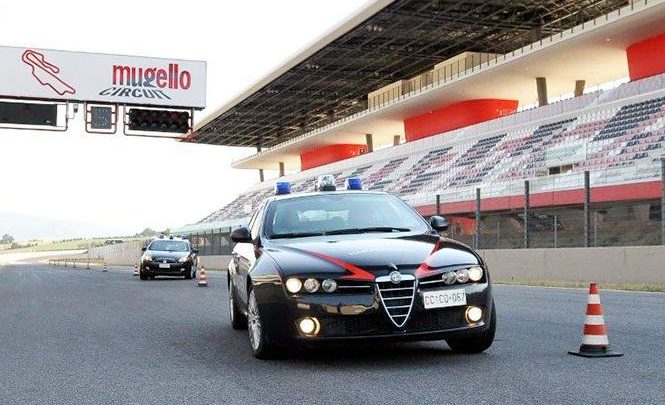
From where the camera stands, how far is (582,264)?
63.5ft

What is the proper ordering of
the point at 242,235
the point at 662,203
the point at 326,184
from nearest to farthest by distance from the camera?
the point at 242,235, the point at 326,184, the point at 662,203

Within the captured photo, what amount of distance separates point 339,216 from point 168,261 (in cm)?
2093

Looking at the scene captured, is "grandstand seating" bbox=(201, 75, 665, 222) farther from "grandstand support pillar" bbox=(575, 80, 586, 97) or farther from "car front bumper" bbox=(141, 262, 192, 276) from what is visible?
"car front bumper" bbox=(141, 262, 192, 276)

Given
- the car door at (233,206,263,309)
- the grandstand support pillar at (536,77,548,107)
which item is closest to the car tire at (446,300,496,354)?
the car door at (233,206,263,309)

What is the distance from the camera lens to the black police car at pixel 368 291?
22.0 ft

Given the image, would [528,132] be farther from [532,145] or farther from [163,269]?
[163,269]

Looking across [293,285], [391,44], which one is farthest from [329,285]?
[391,44]

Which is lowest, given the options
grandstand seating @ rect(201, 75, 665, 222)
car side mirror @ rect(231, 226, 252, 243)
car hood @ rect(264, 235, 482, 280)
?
car hood @ rect(264, 235, 482, 280)

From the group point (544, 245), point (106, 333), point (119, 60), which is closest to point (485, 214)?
point (544, 245)

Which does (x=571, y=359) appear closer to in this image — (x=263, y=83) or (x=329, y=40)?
(x=329, y=40)

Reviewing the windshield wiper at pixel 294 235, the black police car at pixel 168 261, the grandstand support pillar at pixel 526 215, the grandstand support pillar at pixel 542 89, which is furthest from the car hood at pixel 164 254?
the grandstand support pillar at pixel 542 89

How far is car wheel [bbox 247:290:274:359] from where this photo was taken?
7.21m

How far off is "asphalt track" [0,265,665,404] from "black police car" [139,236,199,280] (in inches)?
672

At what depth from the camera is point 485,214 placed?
23188 millimetres
